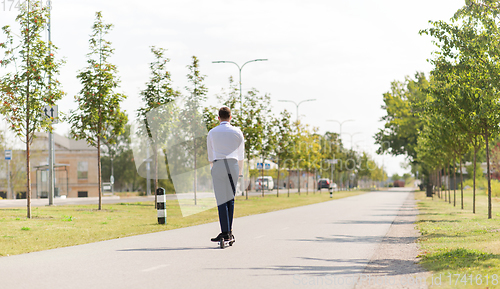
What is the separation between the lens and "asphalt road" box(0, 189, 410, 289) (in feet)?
21.7

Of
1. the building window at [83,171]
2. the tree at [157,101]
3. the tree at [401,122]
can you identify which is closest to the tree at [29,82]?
the tree at [157,101]

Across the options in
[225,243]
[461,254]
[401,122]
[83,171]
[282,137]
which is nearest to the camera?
[461,254]

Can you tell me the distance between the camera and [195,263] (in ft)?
26.5

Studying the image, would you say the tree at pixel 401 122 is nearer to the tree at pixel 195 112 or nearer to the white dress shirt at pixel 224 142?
the tree at pixel 195 112

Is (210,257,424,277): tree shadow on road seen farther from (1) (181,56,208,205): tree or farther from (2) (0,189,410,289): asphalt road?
(1) (181,56,208,205): tree

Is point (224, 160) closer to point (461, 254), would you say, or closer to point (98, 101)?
point (461, 254)

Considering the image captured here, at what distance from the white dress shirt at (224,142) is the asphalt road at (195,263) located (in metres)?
1.63

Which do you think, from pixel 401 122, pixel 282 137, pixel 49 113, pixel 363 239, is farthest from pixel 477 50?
pixel 401 122

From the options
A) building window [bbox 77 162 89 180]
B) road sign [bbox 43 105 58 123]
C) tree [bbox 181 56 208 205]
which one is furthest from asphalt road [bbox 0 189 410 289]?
building window [bbox 77 162 89 180]

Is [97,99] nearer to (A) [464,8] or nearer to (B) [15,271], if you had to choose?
(A) [464,8]

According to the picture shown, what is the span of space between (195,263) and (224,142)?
7.25 ft

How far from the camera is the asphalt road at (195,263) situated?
6.62 m

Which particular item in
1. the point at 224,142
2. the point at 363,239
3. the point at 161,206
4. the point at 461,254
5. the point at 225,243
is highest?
the point at 224,142

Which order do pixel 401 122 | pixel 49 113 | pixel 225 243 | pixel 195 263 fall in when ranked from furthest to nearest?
pixel 401 122 → pixel 49 113 → pixel 225 243 → pixel 195 263
